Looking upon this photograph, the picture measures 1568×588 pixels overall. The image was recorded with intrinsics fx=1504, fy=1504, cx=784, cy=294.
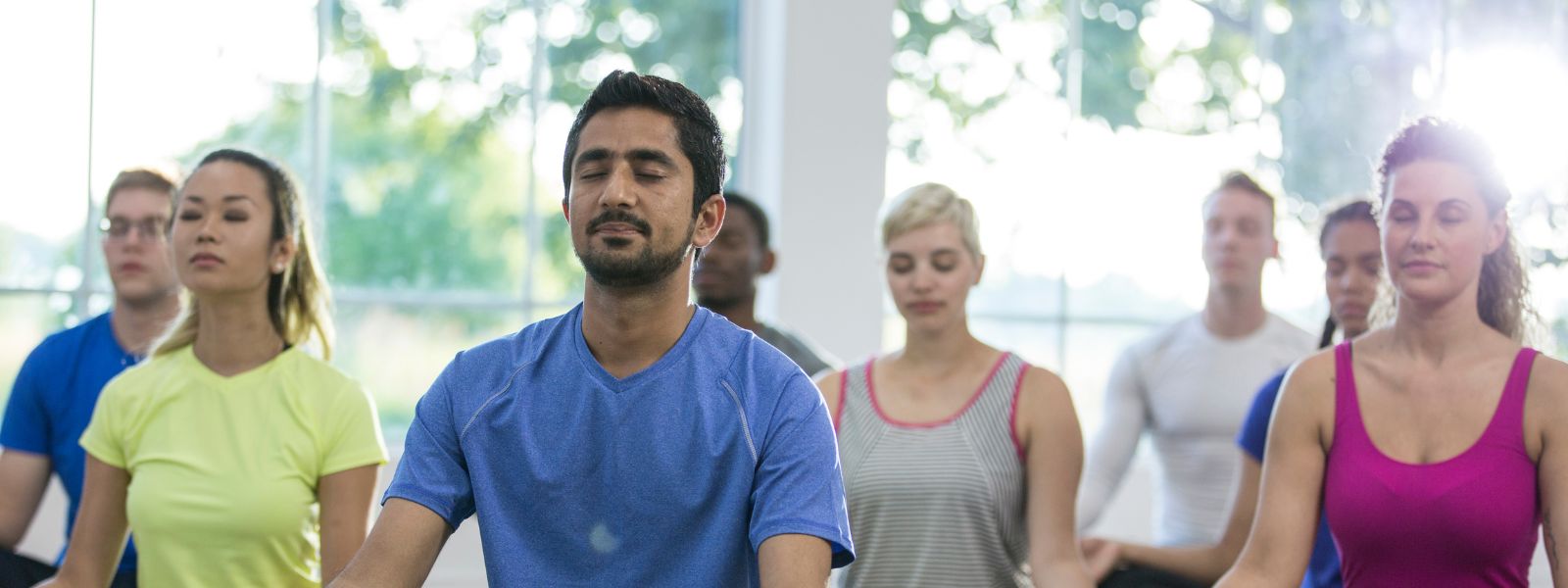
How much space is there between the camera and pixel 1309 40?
5.96 m

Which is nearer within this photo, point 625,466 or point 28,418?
point 625,466

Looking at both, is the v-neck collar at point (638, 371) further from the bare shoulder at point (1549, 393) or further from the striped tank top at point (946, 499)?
the bare shoulder at point (1549, 393)

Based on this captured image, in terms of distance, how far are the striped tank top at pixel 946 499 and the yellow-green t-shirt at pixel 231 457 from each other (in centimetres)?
79

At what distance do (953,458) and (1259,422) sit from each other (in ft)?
1.66

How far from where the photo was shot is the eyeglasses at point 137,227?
9.35 ft

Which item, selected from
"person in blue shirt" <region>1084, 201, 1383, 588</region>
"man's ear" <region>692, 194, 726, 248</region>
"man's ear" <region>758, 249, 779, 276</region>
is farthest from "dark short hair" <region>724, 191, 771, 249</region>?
"man's ear" <region>692, 194, 726, 248</region>

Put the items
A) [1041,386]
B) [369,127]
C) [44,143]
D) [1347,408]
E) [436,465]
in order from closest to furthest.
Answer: [436,465], [1347,408], [1041,386], [44,143], [369,127]

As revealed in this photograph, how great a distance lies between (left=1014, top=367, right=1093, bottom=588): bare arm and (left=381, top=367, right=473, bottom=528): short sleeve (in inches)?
40.9

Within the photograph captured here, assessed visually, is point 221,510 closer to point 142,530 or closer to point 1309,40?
point 142,530

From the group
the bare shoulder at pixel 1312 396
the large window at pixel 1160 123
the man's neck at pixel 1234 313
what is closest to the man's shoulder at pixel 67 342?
the bare shoulder at pixel 1312 396

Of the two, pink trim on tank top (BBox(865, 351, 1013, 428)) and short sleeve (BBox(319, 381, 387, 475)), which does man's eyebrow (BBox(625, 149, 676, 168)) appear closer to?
short sleeve (BBox(319, 381, 387, 475))

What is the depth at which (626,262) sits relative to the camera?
160 cm

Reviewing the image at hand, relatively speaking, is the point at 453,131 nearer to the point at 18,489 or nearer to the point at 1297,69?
the point at 18,489

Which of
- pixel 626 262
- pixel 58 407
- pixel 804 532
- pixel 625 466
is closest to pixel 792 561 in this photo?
pixel 804 532
